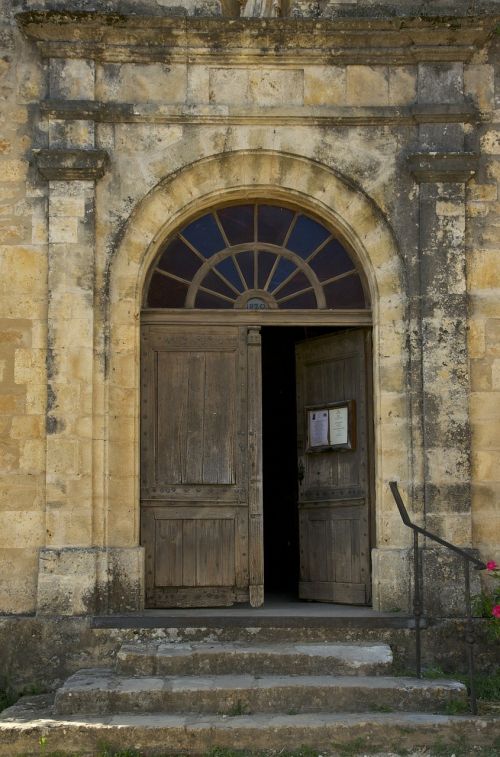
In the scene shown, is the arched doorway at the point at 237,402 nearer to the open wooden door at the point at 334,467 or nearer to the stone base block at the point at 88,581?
the open wooden door at the point at 334,467

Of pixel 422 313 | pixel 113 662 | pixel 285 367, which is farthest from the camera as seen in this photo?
pixel 285 367

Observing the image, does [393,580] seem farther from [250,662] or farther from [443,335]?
[443,335]

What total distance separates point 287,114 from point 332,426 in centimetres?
250

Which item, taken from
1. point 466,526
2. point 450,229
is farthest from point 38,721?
point 450,229

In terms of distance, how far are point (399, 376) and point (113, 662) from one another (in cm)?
297

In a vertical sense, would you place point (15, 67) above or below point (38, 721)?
above

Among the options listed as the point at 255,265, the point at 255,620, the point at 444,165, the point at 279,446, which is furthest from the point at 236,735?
the point at 279,446

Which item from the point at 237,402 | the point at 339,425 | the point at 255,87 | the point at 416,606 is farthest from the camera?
the point at 339,425

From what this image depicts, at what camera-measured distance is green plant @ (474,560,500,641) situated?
7.65 m

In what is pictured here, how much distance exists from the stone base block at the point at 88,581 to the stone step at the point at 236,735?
1.20 m

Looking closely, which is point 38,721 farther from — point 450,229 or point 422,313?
point 450,229

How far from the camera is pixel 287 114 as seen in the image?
8.27 m

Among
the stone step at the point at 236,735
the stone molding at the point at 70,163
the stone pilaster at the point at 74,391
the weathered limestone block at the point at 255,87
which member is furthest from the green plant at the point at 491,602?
the stone molding at the point at 70,163

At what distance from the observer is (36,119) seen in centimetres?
822
